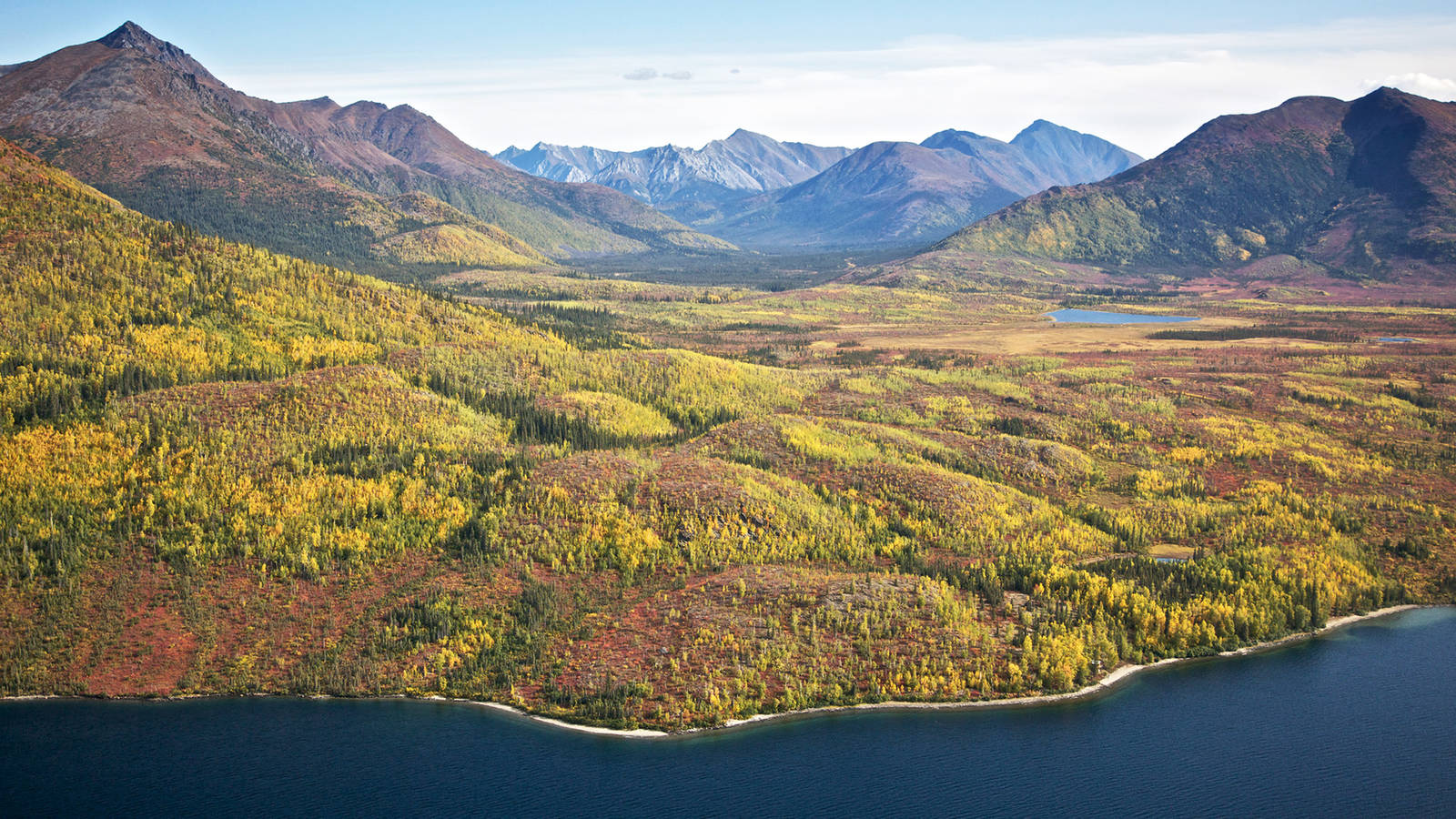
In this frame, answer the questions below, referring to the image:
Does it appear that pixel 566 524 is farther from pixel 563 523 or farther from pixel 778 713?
pixel 778 713

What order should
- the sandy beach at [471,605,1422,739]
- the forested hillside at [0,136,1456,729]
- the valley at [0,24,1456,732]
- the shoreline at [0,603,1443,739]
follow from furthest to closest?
the forested hillside at [0,136,1456,729] → the valley at [0,24,1456,732] → the shoreline at [0,603,1443,739] → the sandy beach at [471,605,1422,739]

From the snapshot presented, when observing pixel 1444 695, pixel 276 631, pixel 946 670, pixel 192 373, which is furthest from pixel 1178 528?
pixel 192 373

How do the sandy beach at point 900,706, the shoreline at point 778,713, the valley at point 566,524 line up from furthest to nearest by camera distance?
the valley at point 566,524, the shoreline at point 778,713, the sandy beach at point 900,706

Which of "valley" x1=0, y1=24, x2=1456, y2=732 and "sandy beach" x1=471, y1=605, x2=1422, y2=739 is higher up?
"valley" x1=0, y1=24, x2=1456, y2=732

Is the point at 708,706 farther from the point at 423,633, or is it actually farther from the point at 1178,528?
the point at 1178,528

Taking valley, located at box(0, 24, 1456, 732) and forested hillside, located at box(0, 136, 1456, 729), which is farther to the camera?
forested hillside, located at box(0, 136, 1456, 729)

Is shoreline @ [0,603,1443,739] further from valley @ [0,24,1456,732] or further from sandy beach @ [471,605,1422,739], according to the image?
valley @ [0,24,1456,732]

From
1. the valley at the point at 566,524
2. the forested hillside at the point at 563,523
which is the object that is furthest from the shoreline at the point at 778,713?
the forested hillside at the point at 563,523

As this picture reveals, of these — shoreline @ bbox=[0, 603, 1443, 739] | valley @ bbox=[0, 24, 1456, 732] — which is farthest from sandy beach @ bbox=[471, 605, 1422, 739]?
valley @ bbox=[0, 24, 1456, 732]

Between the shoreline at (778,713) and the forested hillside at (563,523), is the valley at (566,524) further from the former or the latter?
the shoreline at (778,713)

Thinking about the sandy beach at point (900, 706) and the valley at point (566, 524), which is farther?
the valley at point (566, 524)

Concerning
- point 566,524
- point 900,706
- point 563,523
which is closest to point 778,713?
point 900,706
